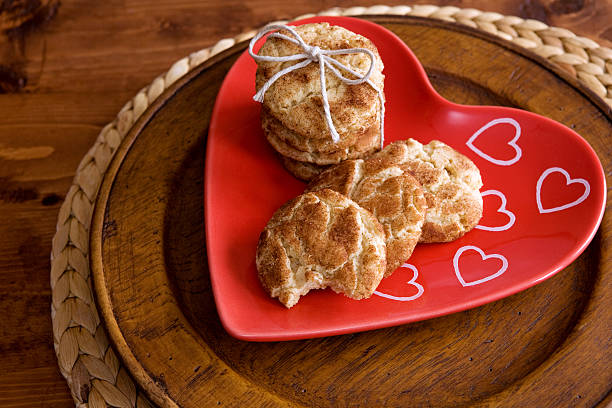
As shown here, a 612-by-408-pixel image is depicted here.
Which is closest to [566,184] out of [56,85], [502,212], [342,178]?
[502,212]

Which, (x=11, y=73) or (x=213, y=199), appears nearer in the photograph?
(x=213, y=199)

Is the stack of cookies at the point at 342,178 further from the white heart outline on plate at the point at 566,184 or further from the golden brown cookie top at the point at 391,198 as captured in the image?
the white heart outline on plate at the point at 566,184

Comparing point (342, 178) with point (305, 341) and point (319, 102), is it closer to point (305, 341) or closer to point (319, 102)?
point (319, 102)

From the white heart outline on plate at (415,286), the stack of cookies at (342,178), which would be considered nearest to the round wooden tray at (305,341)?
the white heart outline on plate at (415,286)

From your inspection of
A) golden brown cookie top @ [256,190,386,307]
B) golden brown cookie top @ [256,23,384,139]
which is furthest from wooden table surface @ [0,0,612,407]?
golden brown cookie top @ [256,23,384,139]

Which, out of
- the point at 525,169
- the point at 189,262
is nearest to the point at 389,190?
the point at 525,169

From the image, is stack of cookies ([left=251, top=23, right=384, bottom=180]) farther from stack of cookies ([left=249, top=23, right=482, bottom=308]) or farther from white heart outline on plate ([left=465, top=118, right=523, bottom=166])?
white heart outline on plate ([left=465, top=118, right=523, bottom=166])

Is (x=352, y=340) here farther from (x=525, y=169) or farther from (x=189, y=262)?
(x=525, y=169)
